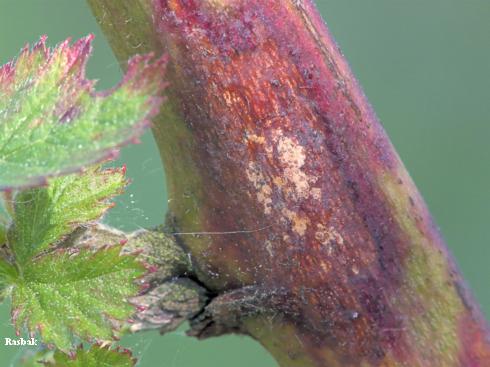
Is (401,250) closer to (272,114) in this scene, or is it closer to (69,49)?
(272,114)

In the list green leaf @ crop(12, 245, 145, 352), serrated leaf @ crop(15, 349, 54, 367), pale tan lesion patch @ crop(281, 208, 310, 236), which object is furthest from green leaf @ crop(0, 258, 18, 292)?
pale tan lesion patch @ crop(281, 208, 310, 236)

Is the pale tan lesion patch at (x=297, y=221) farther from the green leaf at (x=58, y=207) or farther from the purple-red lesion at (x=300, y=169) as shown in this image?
the green leaf at (x=58, y=207)

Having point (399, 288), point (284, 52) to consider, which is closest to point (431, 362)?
point (399, 288)

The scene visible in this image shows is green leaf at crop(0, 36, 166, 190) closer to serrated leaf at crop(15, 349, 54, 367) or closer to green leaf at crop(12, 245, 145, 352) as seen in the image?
green leaf at crop(12, 245, 145, 352)

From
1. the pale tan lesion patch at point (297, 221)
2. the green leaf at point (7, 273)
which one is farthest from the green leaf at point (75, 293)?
the pale tan lesion patch at point (297, 221)

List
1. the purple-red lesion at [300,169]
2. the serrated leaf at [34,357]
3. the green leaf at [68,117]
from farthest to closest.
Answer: the serrated leaf at [34,357], the purple-red lesion at [300,169], the green leaf at [68,117]

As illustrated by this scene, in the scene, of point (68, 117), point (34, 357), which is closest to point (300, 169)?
point (68, 117)

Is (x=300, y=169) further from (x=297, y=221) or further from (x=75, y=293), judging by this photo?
(x=75, y=293)
